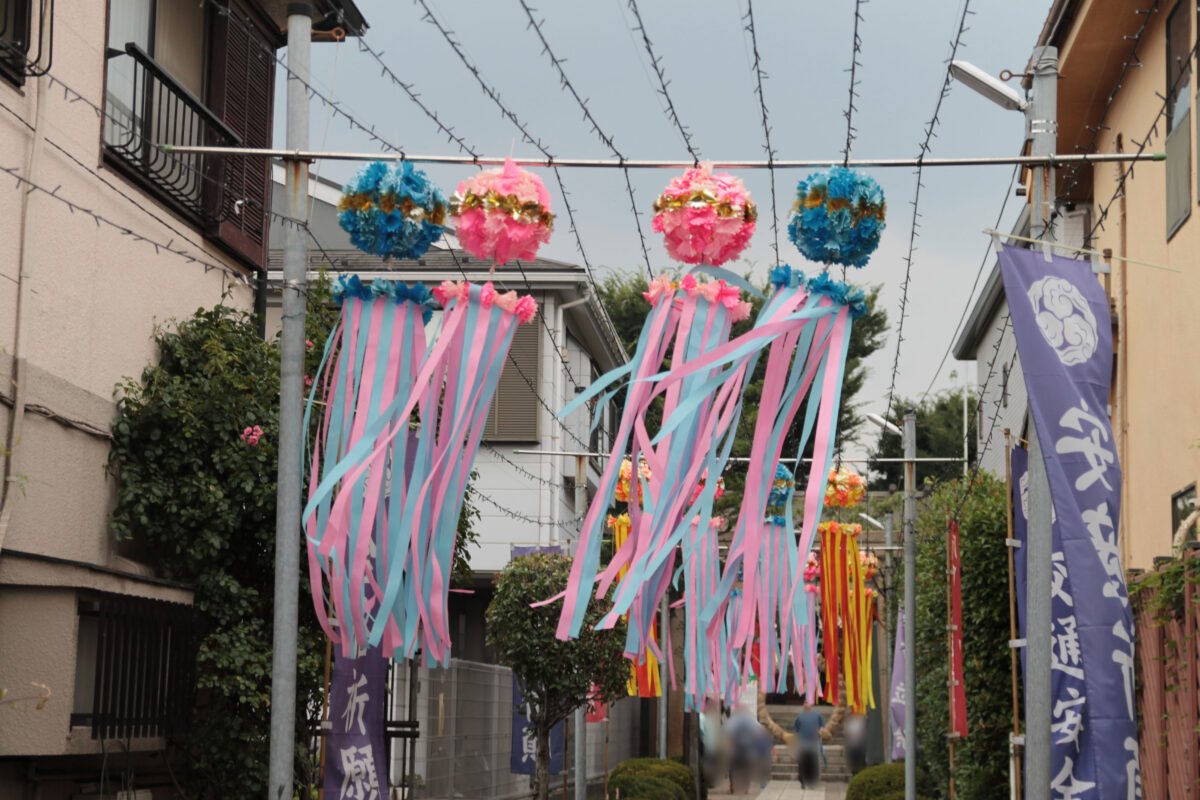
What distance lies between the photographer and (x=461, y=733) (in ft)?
73.8

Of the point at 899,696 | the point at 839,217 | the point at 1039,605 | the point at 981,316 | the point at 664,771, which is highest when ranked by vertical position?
the point at 981,316

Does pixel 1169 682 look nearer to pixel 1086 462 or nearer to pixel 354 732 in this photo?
pixel 1086 462

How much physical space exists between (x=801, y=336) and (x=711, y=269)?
0.64m

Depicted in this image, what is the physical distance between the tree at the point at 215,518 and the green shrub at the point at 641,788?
12550 millimetres

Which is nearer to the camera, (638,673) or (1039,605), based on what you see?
(1039,605)

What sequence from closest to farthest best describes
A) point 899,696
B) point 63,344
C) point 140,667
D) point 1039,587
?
point 1039,587 < point 63,344 < point 140,667 < point 899,696

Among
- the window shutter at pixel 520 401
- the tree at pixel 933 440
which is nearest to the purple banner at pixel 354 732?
the window shutter at pixel 520 401

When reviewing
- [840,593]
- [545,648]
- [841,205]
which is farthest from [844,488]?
[841,205]

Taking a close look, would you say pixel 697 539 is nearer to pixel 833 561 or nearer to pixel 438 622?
pixel 438 622

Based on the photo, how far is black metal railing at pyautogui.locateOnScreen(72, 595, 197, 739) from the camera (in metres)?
9.73

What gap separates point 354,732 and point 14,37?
222 inches

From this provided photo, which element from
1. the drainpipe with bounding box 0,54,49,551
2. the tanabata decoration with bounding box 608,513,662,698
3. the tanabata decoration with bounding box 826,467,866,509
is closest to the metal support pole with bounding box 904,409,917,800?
the tanabata decoration with bounding box 826,467,866,509

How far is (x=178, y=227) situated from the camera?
1212cm

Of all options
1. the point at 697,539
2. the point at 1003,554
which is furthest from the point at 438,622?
the point at 1003,554
